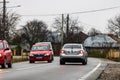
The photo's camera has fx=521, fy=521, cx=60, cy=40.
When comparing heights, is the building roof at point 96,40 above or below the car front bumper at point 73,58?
below

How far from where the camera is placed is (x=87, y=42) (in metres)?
150

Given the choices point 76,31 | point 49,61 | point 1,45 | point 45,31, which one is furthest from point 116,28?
point 1,45

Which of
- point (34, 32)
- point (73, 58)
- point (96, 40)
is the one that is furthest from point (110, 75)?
point (96, 40)

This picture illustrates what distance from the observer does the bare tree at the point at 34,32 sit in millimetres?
141625

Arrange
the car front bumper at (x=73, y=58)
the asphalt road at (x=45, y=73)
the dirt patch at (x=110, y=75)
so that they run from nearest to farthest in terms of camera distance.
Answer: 1. the asphalt road at (x=45, y=73)
2. the dirt patch at (x=110, y=75)
3. the car front bumper at (x=73, y=58)

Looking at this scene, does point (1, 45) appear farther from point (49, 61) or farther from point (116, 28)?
point (116, 28)

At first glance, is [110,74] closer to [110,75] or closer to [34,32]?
[110,75]

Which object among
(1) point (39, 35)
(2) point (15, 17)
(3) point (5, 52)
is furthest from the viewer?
(1) point (39, 35)

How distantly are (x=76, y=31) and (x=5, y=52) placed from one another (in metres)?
102

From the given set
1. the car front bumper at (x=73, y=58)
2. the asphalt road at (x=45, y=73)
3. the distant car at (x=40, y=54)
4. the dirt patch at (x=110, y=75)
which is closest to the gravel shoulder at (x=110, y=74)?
the dirt patch at (x=110, y=75)

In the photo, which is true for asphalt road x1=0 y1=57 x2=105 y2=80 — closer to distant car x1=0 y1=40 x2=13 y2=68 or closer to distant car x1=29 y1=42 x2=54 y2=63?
distant car x1=0 y1=40 x2=13 y2=68

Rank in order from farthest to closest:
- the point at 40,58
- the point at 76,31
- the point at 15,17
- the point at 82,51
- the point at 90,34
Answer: the point at 90,34
the point at 76,31
the point at 15,17
the point at 40,58
the point at 82,51

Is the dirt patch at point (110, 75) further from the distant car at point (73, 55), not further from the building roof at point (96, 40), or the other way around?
the building roof at point (96, 40)

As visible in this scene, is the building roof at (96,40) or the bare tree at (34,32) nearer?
the bare tree at (34,32)
